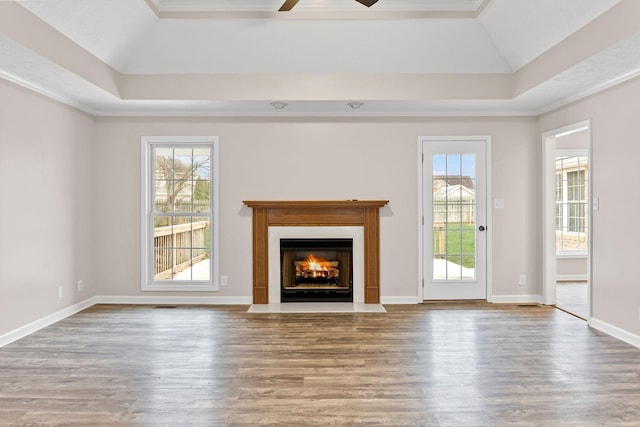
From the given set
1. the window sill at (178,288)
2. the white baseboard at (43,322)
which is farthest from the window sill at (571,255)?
the white baseboard at (43,322)

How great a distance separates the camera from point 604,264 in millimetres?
4336

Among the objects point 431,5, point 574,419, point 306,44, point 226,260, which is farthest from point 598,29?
point 226,260

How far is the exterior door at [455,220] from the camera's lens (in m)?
5.61

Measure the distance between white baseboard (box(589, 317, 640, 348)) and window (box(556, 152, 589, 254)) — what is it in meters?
3.38

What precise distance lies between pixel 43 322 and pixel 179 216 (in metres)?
1.90

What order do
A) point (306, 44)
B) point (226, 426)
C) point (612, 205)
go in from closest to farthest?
point (226, 426), point (612, 205), point (306, 44)

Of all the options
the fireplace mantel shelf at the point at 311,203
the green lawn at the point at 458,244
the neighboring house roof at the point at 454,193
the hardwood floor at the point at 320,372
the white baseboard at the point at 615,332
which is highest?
the neighboring house roof at the point at 454,193

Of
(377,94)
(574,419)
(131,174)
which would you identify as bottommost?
(574,419)

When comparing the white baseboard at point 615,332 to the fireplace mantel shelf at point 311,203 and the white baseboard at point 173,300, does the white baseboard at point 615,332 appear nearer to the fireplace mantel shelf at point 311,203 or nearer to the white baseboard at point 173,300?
the fireplace mantel shelf at point 311,203

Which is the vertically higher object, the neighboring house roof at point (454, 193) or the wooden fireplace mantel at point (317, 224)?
the neighboring house roof at point (454, 193)

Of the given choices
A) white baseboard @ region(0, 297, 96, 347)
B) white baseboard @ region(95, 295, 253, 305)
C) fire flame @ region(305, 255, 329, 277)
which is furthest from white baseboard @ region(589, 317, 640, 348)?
white baseboard @ region(0, 297, 96, 347)

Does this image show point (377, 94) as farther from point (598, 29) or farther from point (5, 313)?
point (5, 313)

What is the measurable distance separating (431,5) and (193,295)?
4315 millimetres

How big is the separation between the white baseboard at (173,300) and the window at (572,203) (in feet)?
18.1
